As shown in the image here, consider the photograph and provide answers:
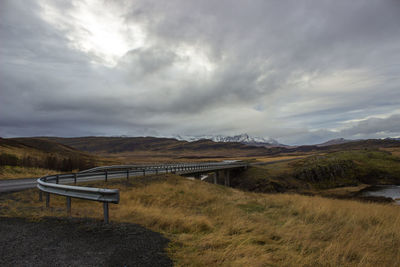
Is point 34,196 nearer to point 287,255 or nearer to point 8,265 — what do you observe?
point 8,265

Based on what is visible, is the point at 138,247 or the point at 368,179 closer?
the point at 138,247

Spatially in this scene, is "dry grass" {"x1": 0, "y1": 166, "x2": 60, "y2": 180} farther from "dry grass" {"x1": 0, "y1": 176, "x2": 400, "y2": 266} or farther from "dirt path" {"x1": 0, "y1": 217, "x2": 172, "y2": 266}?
"dirt path" {"x1": 0, "y1": 217, "x2": 172, "y2": 266}

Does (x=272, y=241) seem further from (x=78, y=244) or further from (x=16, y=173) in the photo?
(x=16, y=173)

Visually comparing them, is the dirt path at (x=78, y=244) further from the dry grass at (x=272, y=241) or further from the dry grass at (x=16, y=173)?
the dry grass at (x=16, y=173)

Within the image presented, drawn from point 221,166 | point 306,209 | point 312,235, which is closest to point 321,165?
point 221,166

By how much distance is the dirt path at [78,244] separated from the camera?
13.6 ft

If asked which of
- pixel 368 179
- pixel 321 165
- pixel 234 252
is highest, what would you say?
pixel 234 252

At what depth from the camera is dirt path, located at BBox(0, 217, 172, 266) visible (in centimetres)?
413

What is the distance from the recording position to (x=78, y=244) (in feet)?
16.3

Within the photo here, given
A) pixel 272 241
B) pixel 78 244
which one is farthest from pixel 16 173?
pixel 272 241

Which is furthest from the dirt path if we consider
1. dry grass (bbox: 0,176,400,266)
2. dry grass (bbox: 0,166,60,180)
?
dry grass (bbox: 0,166,60,180)

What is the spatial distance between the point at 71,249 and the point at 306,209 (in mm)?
10799

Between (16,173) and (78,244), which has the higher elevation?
(16,173)

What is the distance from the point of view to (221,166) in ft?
166
